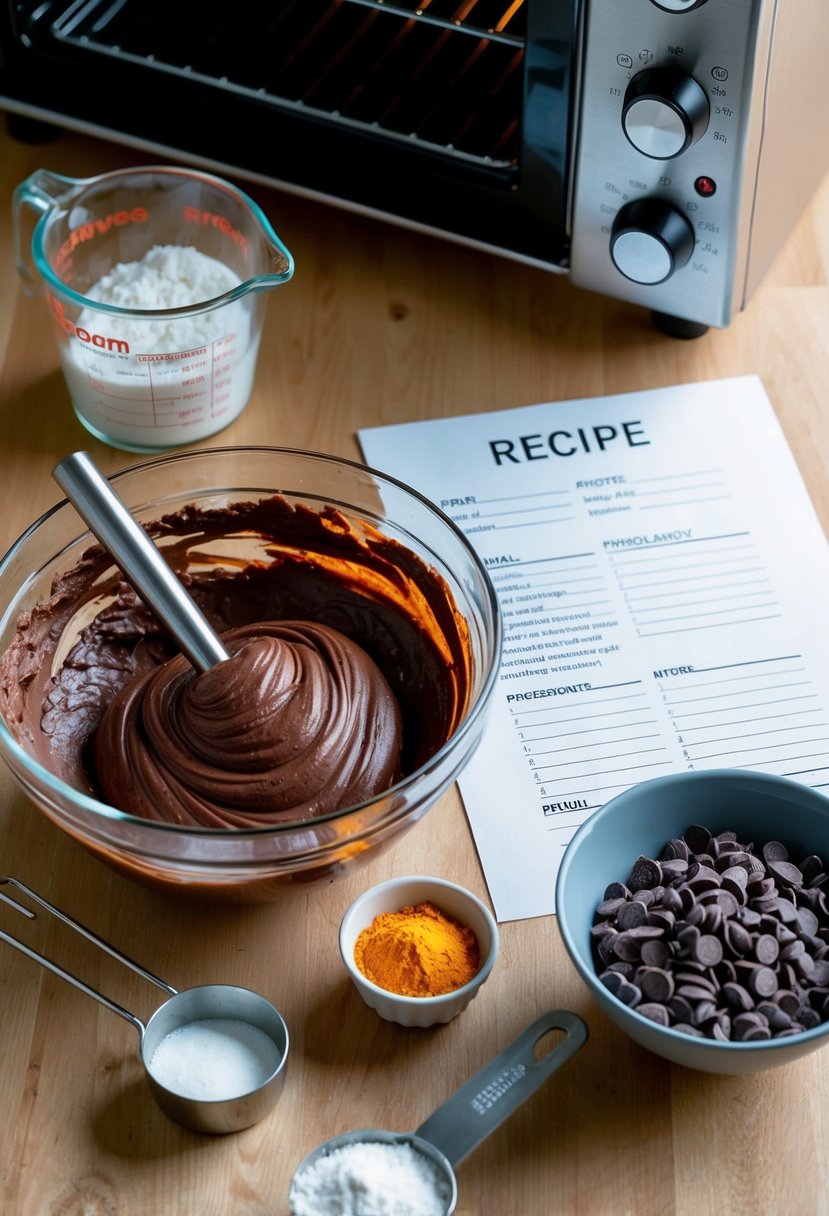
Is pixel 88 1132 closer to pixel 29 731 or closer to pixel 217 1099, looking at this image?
pixel 217 1099

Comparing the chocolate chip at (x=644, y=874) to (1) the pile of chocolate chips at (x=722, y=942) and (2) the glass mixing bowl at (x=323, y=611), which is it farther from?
(2) the glass mixing bowl at (x=323, y=611)

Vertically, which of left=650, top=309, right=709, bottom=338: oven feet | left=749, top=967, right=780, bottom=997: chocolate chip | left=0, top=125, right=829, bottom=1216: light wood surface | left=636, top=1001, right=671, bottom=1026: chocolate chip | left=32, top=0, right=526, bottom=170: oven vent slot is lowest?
left=0, top=125, right=829, bottom=1216: light wood surface

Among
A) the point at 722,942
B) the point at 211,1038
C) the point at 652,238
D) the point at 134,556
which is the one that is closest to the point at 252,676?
the point at 134,556

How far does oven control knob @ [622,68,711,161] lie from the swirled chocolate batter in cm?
35

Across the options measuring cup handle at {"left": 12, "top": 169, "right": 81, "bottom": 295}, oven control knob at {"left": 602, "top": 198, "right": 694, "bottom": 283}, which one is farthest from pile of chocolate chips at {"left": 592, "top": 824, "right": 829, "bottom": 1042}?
measuring cup handle at {"left": 12, "top": 169, "right": 81, "bottom": 295}

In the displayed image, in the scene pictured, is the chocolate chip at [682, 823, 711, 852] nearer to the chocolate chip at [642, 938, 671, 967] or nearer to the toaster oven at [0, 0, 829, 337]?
the chocolate chip at [642, 938, 671, 967]

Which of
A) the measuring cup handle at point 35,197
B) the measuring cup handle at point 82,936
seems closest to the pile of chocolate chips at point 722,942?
the measuring cup handle at point 82,936

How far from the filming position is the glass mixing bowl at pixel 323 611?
2.35ft

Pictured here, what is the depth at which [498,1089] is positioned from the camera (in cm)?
71

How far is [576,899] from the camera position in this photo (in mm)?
756

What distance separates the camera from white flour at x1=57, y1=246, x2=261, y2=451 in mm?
1015

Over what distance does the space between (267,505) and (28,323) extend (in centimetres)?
39

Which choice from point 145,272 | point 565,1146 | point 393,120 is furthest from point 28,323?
point 565,1146

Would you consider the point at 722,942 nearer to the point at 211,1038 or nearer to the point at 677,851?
the point at 677,851
